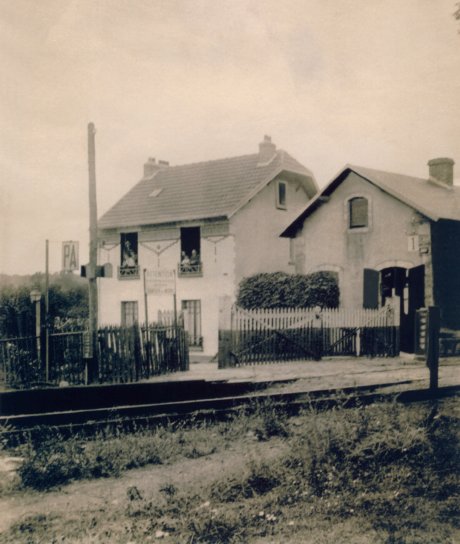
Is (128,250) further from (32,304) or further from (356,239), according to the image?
(32,304)

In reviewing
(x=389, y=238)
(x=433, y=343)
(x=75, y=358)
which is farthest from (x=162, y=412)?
(x=389, y=238)

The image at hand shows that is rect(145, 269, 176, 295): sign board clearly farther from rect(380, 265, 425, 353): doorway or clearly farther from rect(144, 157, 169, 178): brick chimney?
rect(144, 157, 169, 178): brick chimney

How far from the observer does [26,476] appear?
5754mm

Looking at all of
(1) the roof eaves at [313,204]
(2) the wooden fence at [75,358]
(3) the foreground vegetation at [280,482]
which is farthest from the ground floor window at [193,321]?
(3) the foreground vegetation at [280,482]

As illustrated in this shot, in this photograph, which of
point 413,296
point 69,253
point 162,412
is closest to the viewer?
point 162,412

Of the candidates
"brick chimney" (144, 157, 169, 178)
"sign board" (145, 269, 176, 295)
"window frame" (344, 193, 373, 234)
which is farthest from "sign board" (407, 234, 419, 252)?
"brick chimney" (144, 157, 169, 178)

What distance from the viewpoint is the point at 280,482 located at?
5.72 m

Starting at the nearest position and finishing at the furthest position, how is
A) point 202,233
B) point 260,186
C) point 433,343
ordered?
point 433,343 < point 260,186 < point 202,233

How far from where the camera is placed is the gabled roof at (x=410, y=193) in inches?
757

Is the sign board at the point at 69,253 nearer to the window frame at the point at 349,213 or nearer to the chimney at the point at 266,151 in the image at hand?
the window frame at the point at 349,213

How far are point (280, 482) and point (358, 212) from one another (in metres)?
16.4

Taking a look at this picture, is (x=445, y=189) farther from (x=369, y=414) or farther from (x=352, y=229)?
(x=369, y=414)

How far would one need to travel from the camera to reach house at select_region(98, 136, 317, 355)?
25.1 meters

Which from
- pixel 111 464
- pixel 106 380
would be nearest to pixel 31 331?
pixel 106 380
